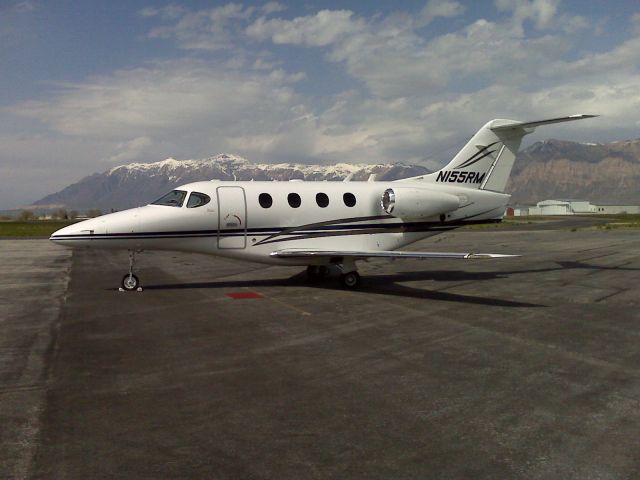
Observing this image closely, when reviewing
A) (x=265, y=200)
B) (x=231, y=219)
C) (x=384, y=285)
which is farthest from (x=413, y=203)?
(x=231, y=219)

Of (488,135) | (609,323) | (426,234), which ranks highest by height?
(488,135)

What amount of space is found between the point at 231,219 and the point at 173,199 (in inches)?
69.5

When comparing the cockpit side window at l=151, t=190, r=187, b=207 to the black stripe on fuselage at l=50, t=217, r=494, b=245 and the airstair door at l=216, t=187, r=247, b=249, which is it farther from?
the airstair door at l=216, t=187, r=247, b=249

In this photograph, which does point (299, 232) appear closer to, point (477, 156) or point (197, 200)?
point (197, 200)

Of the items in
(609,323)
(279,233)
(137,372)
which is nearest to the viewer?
(137,372)

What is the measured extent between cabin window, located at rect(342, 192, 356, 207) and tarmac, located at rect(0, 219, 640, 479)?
3514 mm

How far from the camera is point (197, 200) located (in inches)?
660

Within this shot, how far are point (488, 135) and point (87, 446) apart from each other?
56.8 ft

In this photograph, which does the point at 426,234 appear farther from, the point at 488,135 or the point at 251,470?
the point at 251,470

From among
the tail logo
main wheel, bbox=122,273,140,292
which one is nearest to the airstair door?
main wheel, bbox=122,273,140,292

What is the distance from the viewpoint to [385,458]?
18.0 feet

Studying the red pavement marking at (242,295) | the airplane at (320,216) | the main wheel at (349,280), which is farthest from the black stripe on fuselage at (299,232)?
the red pavement marking at (242,295)

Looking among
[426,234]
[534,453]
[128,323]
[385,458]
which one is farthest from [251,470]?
[426,234]

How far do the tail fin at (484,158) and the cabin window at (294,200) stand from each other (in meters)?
4.42
